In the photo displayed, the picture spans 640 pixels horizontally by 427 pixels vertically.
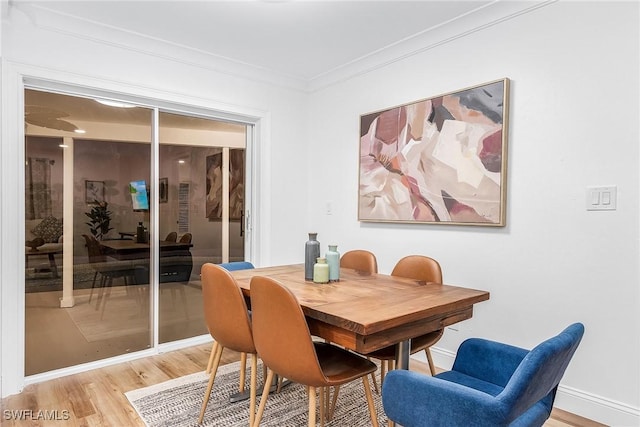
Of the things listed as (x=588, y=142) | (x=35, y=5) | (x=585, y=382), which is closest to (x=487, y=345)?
(x=585, y=382)

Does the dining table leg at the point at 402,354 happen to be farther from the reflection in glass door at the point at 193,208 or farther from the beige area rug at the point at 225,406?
the reflection in glass door at the point at 193,208

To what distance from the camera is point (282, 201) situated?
3.89m

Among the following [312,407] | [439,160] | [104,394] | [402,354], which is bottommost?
[104,394]

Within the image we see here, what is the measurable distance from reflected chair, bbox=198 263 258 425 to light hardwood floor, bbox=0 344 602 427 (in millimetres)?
598

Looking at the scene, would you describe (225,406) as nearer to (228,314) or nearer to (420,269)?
(228,314)

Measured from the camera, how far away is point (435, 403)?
125 centimetres

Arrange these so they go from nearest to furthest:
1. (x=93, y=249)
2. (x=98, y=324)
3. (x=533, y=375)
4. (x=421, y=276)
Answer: (x=533, y=375) → (x=421, y=276) → (x=93, y=249) → (x=98, y=324)

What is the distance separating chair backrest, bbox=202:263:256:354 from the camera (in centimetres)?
187

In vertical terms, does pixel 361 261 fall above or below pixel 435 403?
above

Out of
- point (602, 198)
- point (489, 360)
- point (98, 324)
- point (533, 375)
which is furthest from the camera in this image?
point (98, 324)

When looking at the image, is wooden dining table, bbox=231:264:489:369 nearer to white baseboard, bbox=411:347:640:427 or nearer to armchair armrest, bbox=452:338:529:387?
armchair armrest, bbox=452:338:529:387

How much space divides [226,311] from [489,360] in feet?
4.14

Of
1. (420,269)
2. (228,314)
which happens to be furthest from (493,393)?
(228,314)

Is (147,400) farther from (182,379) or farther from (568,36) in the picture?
(568,36)
